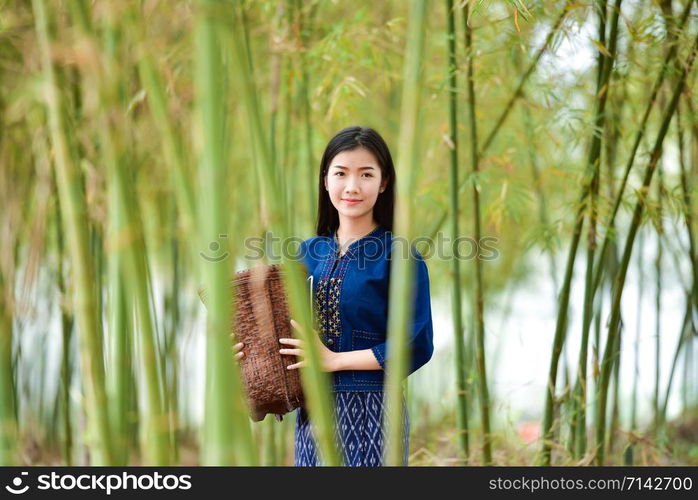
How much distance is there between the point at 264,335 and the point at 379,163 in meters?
0.37

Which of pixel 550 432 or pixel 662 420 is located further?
pixel 662 420

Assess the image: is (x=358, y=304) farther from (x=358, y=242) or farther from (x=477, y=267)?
(x=477, y=267)

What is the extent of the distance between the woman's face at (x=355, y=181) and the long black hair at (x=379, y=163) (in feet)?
0.04

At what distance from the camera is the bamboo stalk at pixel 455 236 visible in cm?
166

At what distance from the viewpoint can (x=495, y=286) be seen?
513 centimetres

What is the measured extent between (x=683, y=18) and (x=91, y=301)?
1679 mm

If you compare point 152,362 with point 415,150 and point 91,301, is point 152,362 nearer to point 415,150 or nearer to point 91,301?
point 91,301

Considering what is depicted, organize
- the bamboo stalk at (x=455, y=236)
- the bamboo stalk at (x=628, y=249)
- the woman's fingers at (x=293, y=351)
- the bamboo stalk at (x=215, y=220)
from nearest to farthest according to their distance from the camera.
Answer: the bamboo stalk at (x=215, y=220) → the woman's fingers at (x=293, y=351) → the bamboo stalk at (x=455, y=236) → the bamboo stalk at (x=628, y=249)

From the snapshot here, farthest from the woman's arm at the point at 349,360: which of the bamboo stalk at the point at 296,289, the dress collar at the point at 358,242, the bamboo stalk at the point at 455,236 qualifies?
the bamboo stalk at the point at 455,236

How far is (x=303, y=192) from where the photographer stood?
4.09m

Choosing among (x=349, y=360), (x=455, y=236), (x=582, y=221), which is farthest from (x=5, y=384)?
(x=582, y=221)

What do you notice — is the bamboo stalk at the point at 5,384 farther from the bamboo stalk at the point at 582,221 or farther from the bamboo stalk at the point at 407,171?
the bamboo stalk at the point at 582,221
